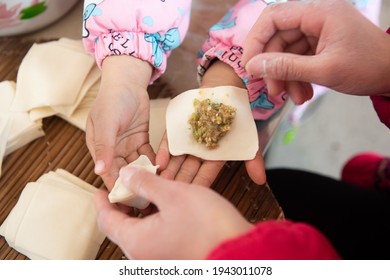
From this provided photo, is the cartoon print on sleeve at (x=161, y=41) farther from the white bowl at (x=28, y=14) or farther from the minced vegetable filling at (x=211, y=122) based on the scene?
the white bowl at (x=28, y=14)

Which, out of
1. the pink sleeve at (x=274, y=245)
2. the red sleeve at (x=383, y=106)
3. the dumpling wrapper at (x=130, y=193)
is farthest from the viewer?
the red sleeve at (x=383, y=106)

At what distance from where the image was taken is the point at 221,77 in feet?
2.53

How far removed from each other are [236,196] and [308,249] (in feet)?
0.93

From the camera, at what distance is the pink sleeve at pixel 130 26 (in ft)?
2.43

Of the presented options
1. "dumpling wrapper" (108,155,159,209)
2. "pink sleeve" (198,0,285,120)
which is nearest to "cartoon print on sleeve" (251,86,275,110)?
"pink sleeve" (198,0,285,120)

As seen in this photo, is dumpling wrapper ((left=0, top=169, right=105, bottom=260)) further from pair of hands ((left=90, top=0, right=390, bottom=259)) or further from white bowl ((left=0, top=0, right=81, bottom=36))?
white bowl ((left=0, top=0, right=81, bottom=36))

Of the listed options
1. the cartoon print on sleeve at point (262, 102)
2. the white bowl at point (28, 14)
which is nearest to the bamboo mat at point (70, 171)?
the cartoon print on sleeve at point (262, 102)

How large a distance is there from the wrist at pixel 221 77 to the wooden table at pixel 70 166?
104 mm

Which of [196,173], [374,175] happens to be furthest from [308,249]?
[374,175]

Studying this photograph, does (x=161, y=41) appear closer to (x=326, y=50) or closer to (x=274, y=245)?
(x=326, y=50)

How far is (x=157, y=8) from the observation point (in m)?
0.75

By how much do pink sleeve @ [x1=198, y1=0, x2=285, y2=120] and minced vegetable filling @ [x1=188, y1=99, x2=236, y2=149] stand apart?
9cm

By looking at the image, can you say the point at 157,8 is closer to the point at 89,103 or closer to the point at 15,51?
the point at 89,103
